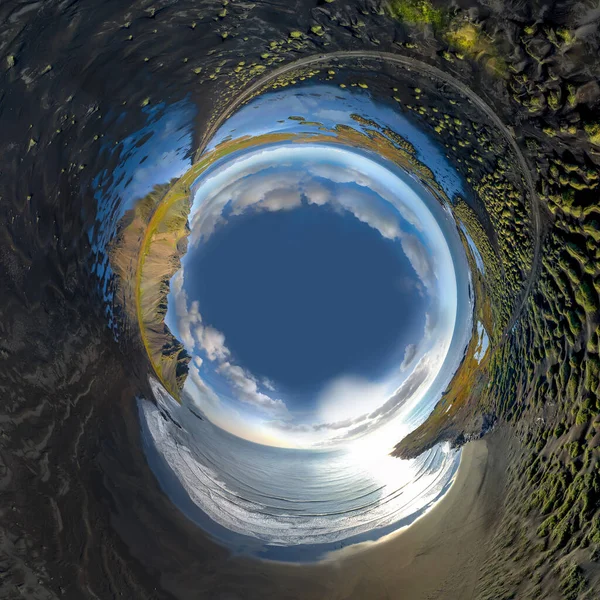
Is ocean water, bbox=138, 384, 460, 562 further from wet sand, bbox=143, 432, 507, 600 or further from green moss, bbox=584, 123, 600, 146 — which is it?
green moss, bbox=584, 123, 600, 146

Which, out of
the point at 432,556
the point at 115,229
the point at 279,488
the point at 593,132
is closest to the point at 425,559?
the point at 432,556

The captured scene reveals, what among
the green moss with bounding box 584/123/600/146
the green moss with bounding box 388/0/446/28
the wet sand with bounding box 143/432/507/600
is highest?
the green moss with bounding box 388/0/446/28

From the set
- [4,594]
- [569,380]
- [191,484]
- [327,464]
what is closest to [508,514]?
[569,380]

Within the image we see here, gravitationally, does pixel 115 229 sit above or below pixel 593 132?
below

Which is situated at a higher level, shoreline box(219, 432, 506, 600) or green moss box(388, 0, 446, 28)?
green moss box(388, 0, 446, 28)

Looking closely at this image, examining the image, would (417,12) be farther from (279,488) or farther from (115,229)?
(279,488)

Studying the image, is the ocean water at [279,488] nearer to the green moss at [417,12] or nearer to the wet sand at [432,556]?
the wet sand at [432,556]

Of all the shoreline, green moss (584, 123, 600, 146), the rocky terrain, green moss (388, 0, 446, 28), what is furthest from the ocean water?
green moss (388, 0, 446, 28)

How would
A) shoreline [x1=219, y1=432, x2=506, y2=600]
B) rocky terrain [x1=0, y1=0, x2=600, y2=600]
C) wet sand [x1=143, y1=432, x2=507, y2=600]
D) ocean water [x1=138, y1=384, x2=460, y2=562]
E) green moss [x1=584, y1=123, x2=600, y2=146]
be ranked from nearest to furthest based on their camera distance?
green moss [x1=584, y1=123, x2=600, y2=146] < rocky terrain [x1=0, y1=0, x2=600, y2=600] < wet sand [x1=143, y1=432, x2=507, y2=600] < shoreline [x1=219, y1=432, x2=506, y2=600] < ocean water [x1=138, y1=384, x2=460, y2=562]

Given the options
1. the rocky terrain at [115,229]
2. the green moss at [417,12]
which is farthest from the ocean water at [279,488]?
the green moss at [417,12]
